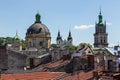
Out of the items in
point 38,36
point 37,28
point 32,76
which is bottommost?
point 32,76

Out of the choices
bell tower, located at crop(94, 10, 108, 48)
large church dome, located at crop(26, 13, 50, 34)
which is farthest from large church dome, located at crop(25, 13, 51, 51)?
bell tower, located at crop(94, 10, 108, 48)

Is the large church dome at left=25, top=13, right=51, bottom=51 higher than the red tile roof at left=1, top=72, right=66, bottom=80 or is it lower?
higher

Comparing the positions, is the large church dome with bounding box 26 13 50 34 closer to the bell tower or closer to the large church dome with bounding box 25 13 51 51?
the large church dome with bounding box 25 13 51 51

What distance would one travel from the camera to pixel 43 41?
125 meters

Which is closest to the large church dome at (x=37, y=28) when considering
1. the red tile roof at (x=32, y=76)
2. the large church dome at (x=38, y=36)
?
the large church dome at (x=38, y=36)

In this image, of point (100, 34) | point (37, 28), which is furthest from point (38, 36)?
point (100, 34)

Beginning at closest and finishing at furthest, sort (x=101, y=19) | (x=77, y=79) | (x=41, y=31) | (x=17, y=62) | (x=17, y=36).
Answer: (x=77, y=79) < (x=17, y=62) < (x=41, y=31) < (x=17, y=36) < (x=101, y=19)

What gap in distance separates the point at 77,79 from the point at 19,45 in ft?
297

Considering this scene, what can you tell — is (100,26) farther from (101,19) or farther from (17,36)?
(17,36)

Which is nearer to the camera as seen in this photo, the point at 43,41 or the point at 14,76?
the point at 14,76

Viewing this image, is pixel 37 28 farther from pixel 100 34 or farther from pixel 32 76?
pixel 32 76

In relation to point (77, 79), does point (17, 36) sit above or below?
above

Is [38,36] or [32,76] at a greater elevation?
[38,36]

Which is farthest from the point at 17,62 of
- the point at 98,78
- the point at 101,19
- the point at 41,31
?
the point at 101,19
